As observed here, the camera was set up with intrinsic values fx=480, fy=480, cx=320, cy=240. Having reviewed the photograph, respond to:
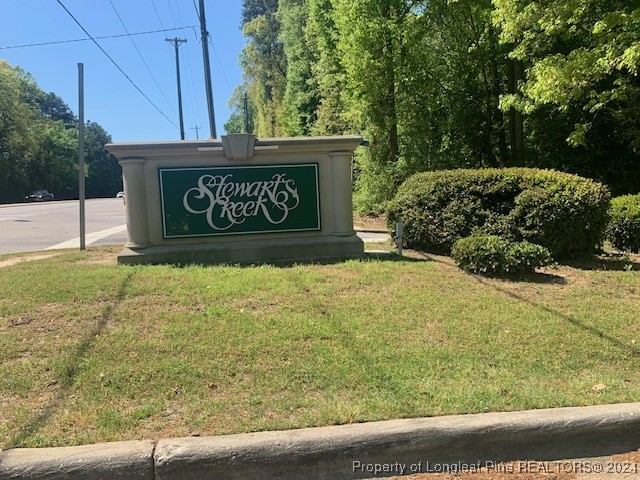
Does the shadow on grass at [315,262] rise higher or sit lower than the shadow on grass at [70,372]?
higher

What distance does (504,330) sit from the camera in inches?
183

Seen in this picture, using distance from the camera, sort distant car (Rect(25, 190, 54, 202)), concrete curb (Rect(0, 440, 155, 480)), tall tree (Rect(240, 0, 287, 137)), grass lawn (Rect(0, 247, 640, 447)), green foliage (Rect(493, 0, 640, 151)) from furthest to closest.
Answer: distant car (Rect(25, 190, 54, 202))
tall tree (Rect(240, 0, 287, 137))
green foliage (Rect(493, 0, 640, 151))
grass lawn (Rect(0, 247, 640, 447))
concrete curb (Rect(0, 440, 155, 480))

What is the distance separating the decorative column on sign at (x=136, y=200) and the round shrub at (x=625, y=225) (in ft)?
26.8

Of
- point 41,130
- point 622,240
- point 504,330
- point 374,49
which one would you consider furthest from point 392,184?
point 41,130

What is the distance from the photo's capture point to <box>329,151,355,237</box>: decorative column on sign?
8.20 meters

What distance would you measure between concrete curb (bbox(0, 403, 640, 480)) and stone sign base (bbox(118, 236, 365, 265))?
4959 millimetres

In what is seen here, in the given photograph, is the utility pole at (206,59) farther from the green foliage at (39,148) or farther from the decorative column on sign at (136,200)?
the green foliage at (39,148)

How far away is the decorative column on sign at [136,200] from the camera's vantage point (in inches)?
299

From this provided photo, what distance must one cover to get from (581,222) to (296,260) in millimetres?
4467

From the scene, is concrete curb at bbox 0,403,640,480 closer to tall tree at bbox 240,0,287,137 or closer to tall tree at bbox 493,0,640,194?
tall tree at bbox 493,0,640,194

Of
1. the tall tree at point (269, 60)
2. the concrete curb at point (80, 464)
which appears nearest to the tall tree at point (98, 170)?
the tall tree at point (269, 60)

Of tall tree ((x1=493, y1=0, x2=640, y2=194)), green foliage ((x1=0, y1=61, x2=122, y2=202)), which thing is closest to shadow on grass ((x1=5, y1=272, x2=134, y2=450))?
tall tree ((x1=493, y1=0, x2=640, y2=194))

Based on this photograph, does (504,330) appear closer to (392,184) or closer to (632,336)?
(632,336)

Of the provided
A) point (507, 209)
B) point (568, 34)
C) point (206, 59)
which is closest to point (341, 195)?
point (507, 209)
